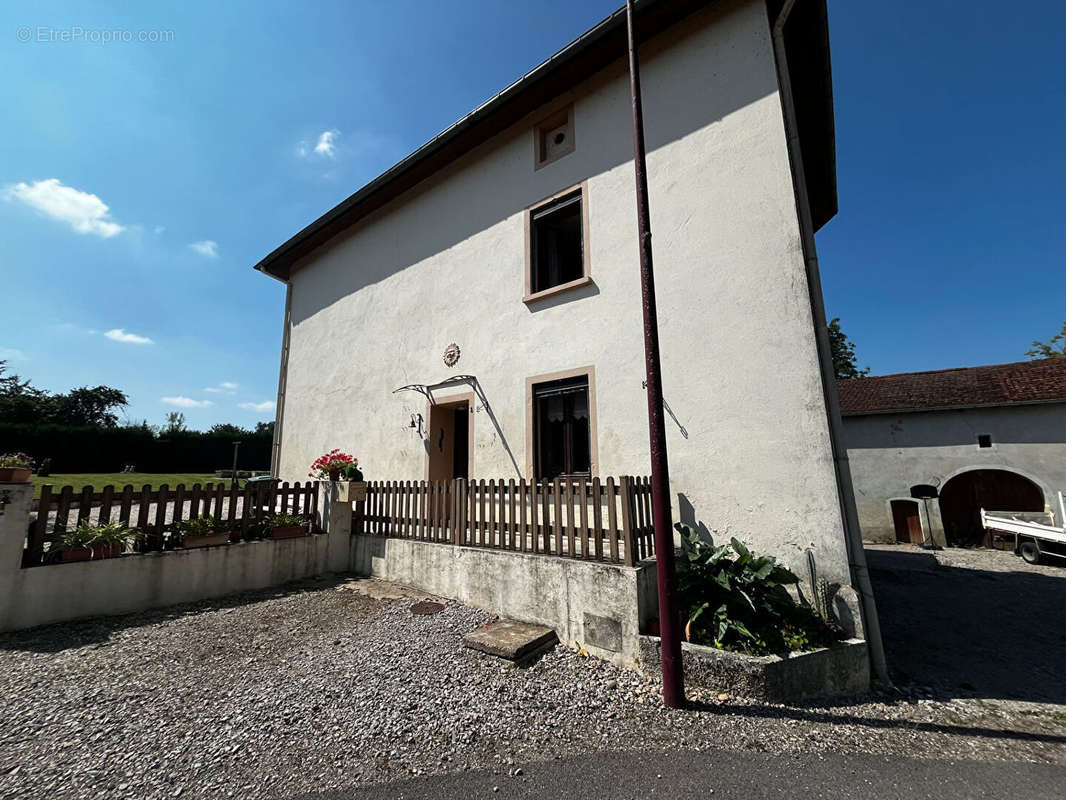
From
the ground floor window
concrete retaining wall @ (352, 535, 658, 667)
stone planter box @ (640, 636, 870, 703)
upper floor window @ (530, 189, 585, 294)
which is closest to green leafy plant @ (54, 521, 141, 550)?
concrete retaining wall @ (352, 535, 658, 667)

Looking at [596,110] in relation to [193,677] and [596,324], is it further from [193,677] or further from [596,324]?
[193,677]

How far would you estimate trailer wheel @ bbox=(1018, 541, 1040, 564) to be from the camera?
440 inches

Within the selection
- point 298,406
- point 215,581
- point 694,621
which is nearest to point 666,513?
point 694,621

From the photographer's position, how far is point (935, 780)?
274 centimetres

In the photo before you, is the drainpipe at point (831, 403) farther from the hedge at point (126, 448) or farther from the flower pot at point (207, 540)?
the hedge at point (126, 448)

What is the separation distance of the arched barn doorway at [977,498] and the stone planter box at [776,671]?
1470 cm

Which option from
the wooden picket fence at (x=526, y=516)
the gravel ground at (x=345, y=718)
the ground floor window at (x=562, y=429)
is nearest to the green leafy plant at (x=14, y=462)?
the gravel ground at (x=345, y=718)

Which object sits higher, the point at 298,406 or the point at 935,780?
the point at 298,406

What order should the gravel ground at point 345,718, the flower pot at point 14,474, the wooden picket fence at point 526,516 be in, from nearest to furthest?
the gravel ground at point 345,718 → the wooden picket fence at point 526,516 → the flower pot at point 14,474

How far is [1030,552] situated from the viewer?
11438 mm

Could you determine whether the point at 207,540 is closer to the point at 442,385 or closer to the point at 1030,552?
the point at 442,385

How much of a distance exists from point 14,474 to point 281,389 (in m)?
7.82

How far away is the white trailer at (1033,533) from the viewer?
34.7 ft

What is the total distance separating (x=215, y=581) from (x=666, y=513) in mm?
6085
